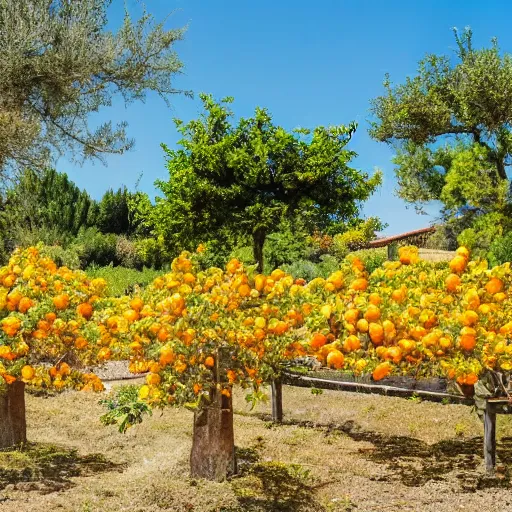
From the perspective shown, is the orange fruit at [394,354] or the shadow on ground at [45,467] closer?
the orange fruit at [394,354]

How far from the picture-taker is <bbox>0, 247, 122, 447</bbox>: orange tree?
21.2 ft

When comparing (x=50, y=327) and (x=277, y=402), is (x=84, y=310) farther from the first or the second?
(x=277, y=402)

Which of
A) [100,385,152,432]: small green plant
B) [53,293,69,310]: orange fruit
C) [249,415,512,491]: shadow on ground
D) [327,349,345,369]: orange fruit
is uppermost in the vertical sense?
[53,293,69,310]: orange fruit

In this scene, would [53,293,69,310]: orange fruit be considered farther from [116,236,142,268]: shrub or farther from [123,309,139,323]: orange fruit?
[116,236,142,268]: shrub

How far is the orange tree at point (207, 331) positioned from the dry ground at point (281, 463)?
39.5 inches

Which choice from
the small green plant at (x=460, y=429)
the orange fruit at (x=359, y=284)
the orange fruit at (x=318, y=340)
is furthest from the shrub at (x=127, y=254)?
the orange fruit at (x=318, y=340)

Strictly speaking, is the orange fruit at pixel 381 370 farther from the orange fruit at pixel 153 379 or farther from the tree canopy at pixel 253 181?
the tree canopy at pixel 253 181

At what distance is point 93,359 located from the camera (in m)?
6.84

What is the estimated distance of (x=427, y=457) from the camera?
8234mm

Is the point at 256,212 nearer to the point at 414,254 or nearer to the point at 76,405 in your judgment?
the point at 76,405

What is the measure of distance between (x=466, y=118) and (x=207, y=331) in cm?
2401

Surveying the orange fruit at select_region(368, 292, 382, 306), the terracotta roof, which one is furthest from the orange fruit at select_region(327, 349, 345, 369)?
the terracotta roof

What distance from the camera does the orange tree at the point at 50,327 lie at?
6.46 m

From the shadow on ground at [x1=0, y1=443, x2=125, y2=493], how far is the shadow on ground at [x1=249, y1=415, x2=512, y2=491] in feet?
10.1
